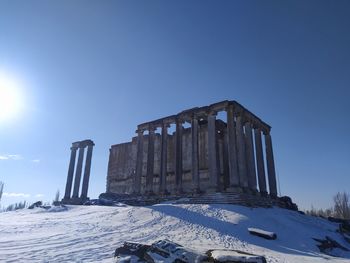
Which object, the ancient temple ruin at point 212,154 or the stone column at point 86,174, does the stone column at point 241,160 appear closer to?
the ancient temple ruin at point 212,154

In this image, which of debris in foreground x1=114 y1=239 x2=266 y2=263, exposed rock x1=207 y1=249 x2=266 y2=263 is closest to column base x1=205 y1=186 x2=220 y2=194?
debris in foreground x1=114 y1=239 x2=266 y2=263

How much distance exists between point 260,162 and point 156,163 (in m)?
16.0

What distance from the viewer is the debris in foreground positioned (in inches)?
327

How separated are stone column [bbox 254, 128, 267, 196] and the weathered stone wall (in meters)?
3.95

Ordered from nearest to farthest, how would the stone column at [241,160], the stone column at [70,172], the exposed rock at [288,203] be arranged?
1. the stone column at [241,160]
2. the exposed rock at [288,203]
3. the stone column at [70,172]

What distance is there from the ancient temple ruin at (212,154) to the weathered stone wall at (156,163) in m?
0.13

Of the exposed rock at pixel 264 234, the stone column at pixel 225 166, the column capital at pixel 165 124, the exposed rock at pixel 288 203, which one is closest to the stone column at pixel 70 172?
the column capital at pixel 165 124

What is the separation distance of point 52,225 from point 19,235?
254 cm

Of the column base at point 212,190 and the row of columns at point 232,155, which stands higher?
the row of columns at point 232,155

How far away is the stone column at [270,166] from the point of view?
1233 inches

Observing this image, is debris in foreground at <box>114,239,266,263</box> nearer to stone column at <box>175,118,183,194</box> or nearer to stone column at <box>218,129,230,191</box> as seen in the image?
stone column at <box>175,118,183,194</box>

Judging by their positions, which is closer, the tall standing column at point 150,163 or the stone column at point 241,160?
the stone column at point 241,160

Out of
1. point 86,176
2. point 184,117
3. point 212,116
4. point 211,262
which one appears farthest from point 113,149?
point 211,262

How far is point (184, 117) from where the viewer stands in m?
29.7
